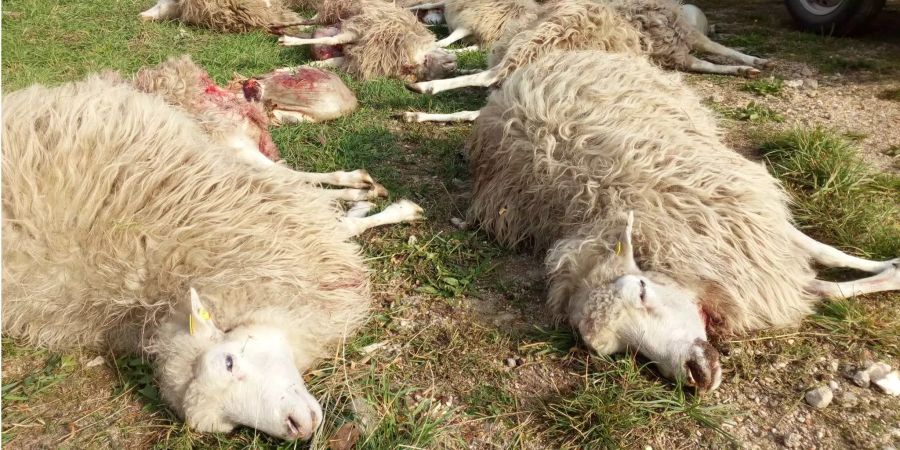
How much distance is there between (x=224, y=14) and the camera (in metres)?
7.25

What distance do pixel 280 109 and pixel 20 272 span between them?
9.27ft

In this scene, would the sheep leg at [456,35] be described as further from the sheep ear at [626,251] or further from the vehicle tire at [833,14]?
the sheep ear at [626,251]

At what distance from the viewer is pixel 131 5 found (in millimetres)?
7996

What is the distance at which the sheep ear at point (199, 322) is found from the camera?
8.04 ft

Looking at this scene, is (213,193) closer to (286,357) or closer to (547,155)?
(286,357)

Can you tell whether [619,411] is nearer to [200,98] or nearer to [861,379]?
[861,379]

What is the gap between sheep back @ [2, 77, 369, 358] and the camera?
2.72 metres

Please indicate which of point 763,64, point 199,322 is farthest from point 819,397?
point 763,64

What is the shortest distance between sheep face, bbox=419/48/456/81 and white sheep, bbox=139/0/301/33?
235cm

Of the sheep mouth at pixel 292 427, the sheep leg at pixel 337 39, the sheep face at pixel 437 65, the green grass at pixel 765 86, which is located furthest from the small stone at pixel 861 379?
the sheep leg at pixel 337 39

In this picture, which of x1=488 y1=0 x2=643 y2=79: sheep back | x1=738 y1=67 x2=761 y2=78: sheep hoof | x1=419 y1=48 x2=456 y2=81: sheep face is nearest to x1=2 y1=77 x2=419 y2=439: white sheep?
x1=488 y1=0 x2=643 y2=79: sheep back

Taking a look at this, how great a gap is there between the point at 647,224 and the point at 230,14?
20.3ft

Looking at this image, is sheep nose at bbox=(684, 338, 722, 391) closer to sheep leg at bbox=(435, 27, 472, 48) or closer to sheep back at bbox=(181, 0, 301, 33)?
sheep leg at bbox=(435, 27, 472, 48)

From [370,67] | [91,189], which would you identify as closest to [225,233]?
[91,189]
